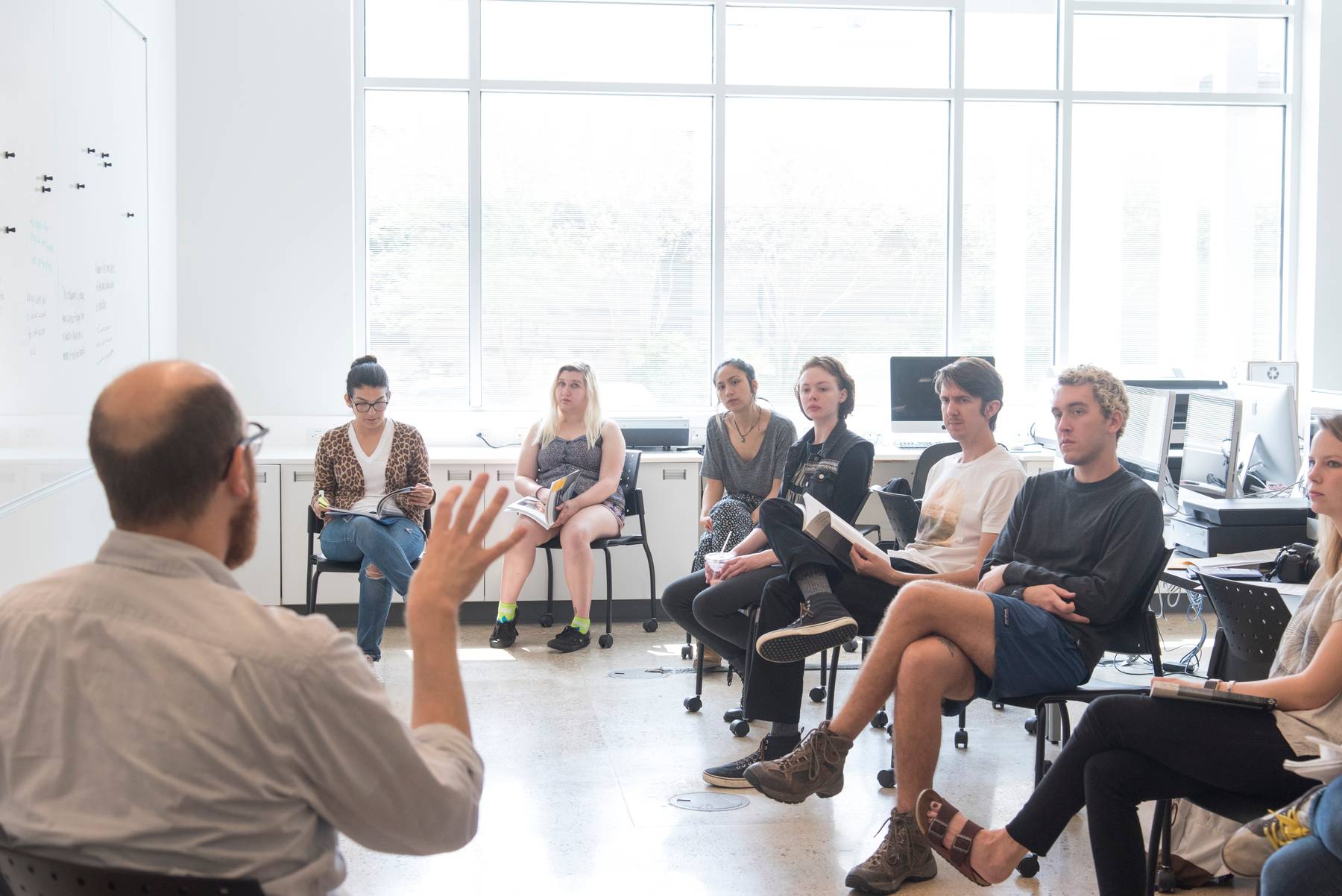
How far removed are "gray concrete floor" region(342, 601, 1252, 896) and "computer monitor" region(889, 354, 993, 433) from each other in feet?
6.70

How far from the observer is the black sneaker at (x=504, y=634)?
5.53 m

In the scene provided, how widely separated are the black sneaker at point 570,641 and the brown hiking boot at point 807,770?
245 centimetres

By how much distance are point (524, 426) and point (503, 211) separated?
1196mm

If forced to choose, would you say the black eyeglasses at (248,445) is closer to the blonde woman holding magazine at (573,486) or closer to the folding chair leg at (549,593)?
the blonde woman holding magazine at (573,486)

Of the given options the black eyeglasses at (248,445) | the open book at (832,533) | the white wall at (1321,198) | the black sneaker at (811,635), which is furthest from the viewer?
the white wall at (1321,198)

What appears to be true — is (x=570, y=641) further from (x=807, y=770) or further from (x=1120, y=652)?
(x=1120, y=652)

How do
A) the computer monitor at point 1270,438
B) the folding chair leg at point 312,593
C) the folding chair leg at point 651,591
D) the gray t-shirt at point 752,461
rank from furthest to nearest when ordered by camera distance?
the folding chair leg at point 651,591 → the folding chair leg at point 312,593 → the gray t-shirt at point 752,461 → the computer monitor at point 1270,438

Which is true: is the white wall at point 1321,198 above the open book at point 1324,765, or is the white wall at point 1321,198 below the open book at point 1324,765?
above

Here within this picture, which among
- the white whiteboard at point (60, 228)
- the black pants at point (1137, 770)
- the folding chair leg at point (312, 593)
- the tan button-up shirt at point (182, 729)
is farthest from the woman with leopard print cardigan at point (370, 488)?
the tan button-up shirt at point (182, 729)

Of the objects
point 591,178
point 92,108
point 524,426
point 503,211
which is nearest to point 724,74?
point 591,178

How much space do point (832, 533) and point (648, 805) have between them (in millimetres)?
945

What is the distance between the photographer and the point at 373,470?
17.0 feet

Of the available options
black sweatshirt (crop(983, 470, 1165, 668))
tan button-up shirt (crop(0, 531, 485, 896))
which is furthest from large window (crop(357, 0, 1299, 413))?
tan button-up shirt (crop(0, 531, 485, 896))

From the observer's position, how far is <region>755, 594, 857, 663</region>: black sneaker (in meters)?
3.48
